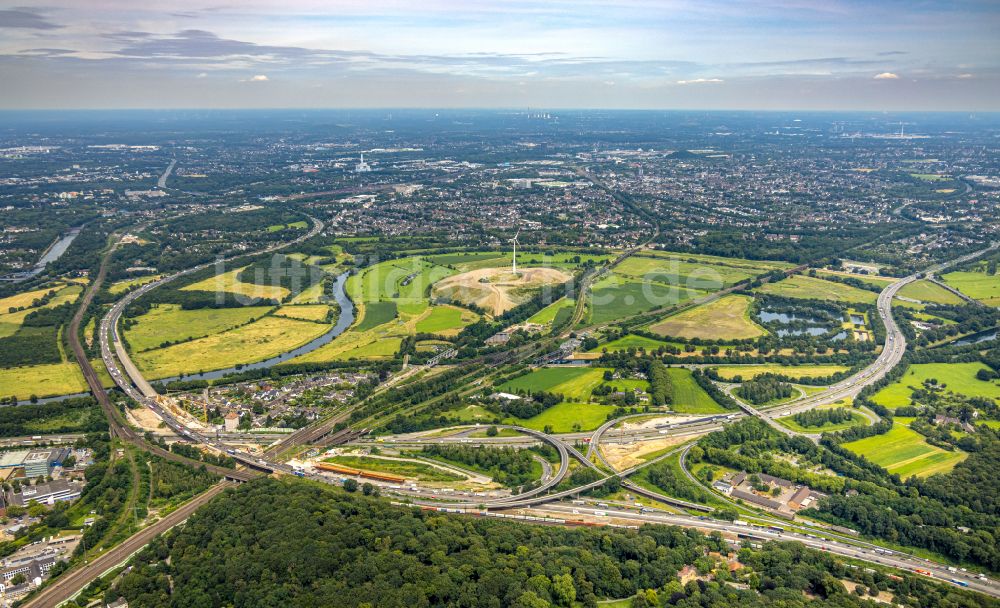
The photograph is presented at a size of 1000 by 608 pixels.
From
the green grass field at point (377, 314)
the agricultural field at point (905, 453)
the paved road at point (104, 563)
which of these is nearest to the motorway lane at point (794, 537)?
the agricultural field at point (905, 453)

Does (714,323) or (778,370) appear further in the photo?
(714,323)

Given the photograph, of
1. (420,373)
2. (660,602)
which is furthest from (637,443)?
(420,373)

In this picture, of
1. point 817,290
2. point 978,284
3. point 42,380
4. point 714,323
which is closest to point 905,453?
point 714,323

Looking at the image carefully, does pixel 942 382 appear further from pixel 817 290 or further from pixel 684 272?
pixel 684 272

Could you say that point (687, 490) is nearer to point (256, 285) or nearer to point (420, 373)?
point (420, 373)

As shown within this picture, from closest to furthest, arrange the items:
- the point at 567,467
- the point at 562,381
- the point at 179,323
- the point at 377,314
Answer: the point at 567,467, the point at 562,381, the point at 179,323, the point at 377,314

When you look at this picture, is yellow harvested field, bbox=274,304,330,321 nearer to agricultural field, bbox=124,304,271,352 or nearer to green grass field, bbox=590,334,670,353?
agricultural field, bbox=124,304,271,352

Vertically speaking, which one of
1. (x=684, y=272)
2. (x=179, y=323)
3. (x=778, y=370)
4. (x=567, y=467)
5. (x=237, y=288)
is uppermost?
(x=684, y=272)
